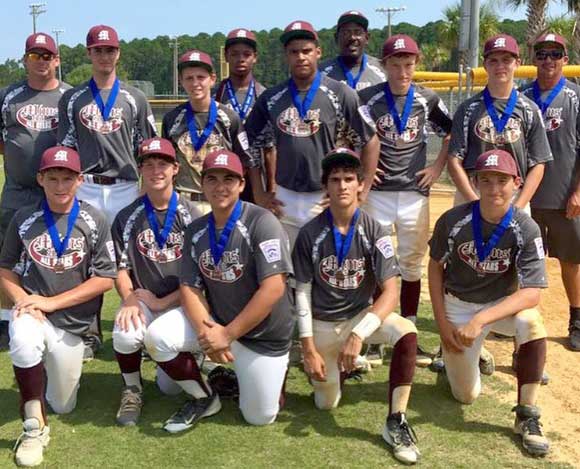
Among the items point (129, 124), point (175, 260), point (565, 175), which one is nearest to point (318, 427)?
point (175, 260)

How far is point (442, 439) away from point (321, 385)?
823 millimetres

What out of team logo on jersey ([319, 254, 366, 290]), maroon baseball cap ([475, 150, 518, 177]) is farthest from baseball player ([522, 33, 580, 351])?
team logo on jersey ([319, 254, 366, 290])

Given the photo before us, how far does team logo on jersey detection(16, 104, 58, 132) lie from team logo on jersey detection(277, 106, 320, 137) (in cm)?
189

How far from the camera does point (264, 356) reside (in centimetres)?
430

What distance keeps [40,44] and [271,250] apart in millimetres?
2686

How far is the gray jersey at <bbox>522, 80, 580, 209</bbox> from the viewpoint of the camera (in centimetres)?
552

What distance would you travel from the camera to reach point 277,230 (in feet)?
13.9

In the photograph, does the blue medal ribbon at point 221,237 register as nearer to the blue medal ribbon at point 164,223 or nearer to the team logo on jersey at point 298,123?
the blue medal ribbon at point 164,223

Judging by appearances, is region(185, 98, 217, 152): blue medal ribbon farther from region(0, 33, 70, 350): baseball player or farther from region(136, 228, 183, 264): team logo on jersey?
region(0, 33, 70, 350): baseball player

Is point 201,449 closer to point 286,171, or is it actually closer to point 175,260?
point 175,260

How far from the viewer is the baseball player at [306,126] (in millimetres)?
4953

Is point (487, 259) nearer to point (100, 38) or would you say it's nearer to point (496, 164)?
point (496, 164)

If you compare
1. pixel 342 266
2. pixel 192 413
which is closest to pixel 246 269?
pixel 342 266

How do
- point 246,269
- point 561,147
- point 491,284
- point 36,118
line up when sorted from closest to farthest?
point 246,269
point 491,284
point 36,118
point 561,147
